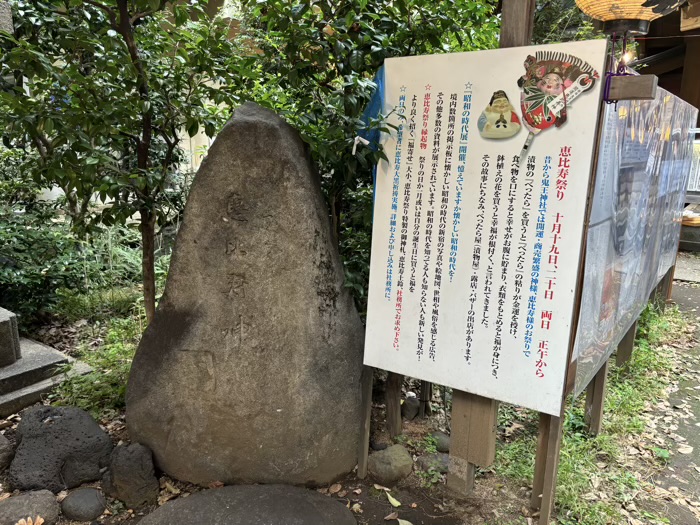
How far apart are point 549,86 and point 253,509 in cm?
293

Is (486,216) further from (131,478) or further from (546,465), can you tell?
(131,478)

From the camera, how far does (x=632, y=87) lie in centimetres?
251

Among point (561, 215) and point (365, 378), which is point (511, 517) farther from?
point (561, 215)

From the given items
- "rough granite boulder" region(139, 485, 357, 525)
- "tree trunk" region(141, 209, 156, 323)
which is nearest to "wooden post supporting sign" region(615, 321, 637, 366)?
"rough granite boulder" region(139, 485, 357, 525)

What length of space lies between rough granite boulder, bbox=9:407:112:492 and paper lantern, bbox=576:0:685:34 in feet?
15.9

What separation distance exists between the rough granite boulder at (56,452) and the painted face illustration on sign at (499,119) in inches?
129

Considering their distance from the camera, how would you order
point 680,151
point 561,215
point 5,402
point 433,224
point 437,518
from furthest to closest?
point 680,151, point 5,402, point 437,518, point 433,224, point 561,215

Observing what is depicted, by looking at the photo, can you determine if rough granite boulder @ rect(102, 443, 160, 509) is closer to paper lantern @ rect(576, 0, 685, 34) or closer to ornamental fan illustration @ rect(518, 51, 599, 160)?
ornamental fan illustration @ rect(518, 51, 599, 160)

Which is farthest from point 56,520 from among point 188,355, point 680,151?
point 680,151

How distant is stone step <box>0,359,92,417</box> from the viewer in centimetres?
450

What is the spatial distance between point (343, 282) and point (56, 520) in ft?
7.71

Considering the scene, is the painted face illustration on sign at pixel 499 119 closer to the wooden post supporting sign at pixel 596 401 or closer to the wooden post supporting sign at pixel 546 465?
the wooden post supporting sign at pixel 546 465

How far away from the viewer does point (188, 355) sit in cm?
342

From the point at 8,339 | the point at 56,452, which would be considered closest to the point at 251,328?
the point at 56,452
